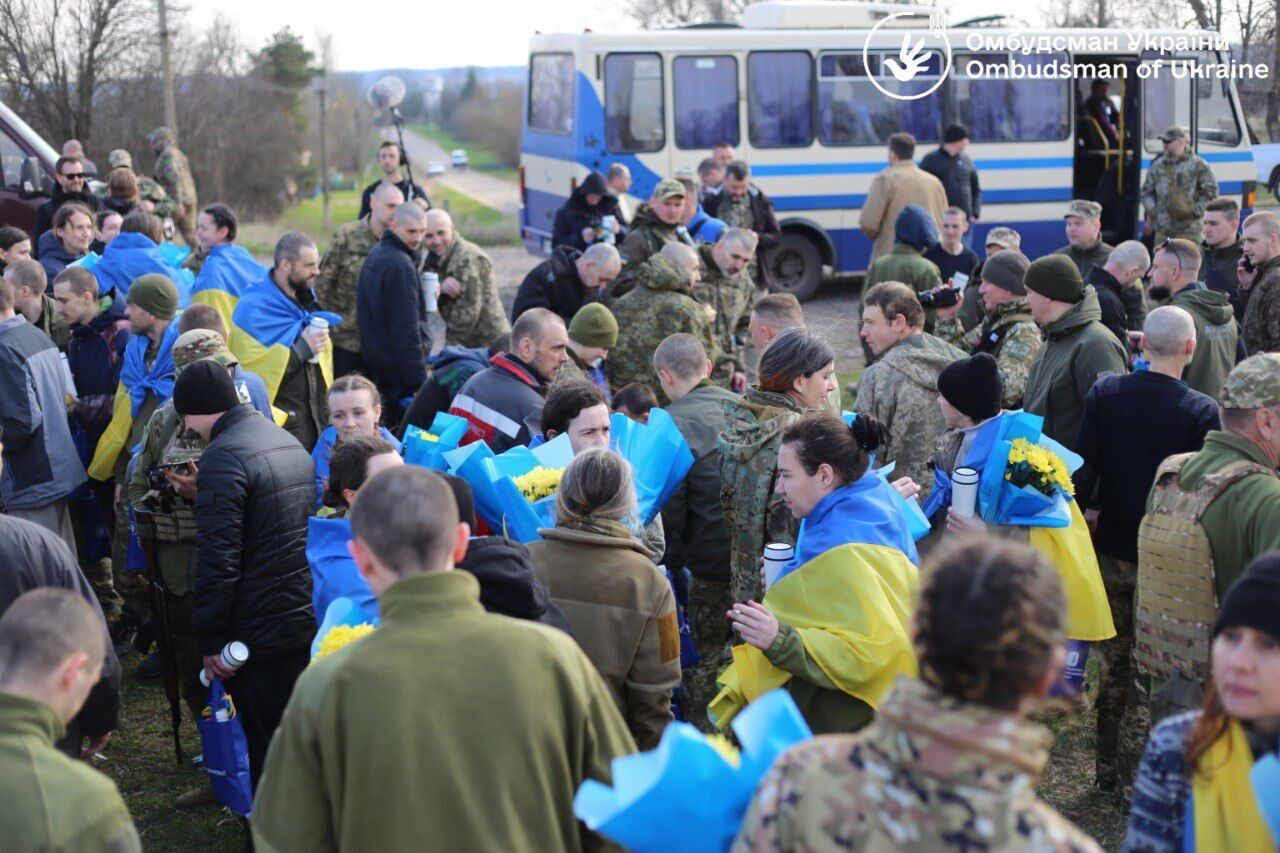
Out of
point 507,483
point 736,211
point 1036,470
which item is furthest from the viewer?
point 736,211

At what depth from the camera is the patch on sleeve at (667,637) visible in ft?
12.9

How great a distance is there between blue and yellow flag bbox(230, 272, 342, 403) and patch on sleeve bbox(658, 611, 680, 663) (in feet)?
12.6

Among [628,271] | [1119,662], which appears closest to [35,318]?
[628,271]

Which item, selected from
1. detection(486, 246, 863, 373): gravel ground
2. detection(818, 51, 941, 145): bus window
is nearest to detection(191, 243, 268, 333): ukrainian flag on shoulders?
detection(486, 246, 863, 373): gravel ground

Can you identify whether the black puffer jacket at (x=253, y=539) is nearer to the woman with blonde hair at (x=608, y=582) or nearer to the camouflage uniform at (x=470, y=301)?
the woman with blonde hair at (x=608, y=582)

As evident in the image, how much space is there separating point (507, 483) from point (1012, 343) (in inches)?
127

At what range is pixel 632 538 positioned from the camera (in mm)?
3947

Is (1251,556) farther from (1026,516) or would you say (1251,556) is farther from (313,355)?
(313,355)

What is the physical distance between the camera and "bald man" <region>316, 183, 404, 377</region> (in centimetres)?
884

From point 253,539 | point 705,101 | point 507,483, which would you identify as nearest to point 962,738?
point 507,483

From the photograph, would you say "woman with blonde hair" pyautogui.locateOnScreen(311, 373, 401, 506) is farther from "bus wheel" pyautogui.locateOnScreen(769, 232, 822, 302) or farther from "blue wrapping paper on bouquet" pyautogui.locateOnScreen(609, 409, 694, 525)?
"bus wheel" pyautogui.locateOnScreen(769, 232, 822, 302)

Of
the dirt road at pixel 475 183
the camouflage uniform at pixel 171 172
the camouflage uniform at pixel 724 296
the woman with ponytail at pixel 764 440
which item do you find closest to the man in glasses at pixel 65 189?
the camouflage uniform at pixel 171 172

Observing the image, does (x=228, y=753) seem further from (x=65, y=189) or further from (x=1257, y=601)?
(x=65, y=189)

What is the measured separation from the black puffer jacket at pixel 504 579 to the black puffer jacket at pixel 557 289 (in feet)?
17.7
